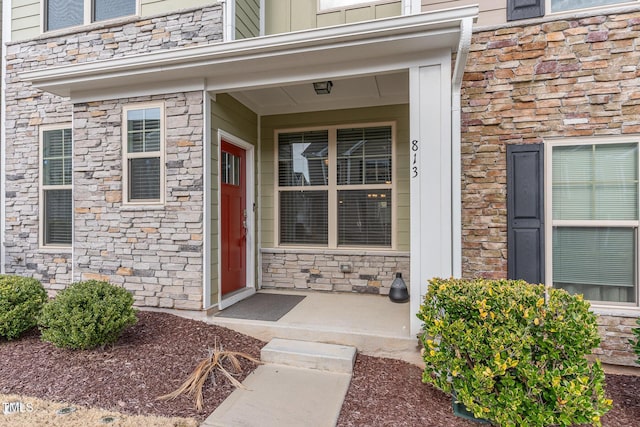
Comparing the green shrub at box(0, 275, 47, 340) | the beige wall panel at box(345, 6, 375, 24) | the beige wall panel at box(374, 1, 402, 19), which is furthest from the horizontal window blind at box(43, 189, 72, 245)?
the beige wall panel at box(374, 1, 402, 19)

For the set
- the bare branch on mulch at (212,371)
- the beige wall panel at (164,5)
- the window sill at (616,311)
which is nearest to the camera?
the bare branch on mulch at (212,371)

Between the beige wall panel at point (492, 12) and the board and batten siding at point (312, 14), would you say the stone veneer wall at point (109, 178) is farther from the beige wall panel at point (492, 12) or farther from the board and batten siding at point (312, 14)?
the beige wall panel at point (492, 12)

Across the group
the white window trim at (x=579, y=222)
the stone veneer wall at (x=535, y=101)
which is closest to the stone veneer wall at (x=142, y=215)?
the stone veneer wall at (x=535, y=101)

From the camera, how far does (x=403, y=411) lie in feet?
7.68

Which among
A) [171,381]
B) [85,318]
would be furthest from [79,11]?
[171,381]

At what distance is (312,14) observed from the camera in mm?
4680

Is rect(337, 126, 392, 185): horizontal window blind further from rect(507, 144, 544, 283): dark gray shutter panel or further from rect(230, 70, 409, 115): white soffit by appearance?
rect(507, 144, 544, 283): dark gray shutter panel

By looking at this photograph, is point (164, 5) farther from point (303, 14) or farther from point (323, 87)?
point (323, 87)

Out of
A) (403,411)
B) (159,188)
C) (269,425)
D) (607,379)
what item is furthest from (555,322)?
(159,188)

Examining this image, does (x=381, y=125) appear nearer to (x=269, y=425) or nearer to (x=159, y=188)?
(x=159, y=188)

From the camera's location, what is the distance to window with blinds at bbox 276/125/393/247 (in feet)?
15.5

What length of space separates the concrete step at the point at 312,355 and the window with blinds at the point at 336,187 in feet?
6.27

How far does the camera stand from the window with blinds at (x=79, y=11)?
186 inches
